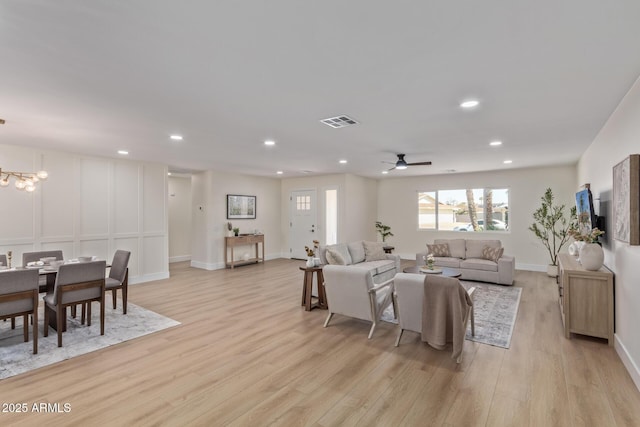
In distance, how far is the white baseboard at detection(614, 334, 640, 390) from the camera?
2.50 metres

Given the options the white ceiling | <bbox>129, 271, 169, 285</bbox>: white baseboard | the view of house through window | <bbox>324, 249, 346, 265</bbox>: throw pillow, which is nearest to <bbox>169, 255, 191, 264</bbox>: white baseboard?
<bbox>129, 271, 169, 285</bbox>: white baseboard

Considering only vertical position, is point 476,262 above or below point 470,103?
below

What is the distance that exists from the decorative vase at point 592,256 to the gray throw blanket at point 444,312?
1.59 meters

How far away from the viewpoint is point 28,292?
311 centimetres

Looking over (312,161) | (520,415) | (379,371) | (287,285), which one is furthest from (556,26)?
(287,285)

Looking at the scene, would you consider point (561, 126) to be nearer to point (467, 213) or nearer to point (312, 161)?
point (312, 161)

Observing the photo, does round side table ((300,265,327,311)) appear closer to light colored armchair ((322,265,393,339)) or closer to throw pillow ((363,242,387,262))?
light colored armchair ((322,265,393,339))

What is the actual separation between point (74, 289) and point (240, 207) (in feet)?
16.7

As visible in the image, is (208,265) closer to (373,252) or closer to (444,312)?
(373,252)

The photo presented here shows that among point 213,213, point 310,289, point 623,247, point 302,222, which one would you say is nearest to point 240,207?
point 213,213

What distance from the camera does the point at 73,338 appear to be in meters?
3.49

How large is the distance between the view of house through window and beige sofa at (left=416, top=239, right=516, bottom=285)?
1.62 meters

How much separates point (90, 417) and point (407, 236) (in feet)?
27.1

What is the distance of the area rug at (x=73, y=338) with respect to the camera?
2.96 meters
